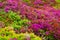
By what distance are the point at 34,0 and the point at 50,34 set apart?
1037cm

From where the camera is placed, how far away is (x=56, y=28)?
17547 millimetres

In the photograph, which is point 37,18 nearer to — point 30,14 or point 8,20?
point 30,14

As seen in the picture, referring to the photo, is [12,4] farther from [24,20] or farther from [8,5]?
[24,20]

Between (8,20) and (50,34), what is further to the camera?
(8,20)

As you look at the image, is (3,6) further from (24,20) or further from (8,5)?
(24,20)

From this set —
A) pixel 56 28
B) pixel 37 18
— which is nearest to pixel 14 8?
pixel 37 18

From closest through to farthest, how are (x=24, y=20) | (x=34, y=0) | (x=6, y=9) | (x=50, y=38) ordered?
1. (x=50, y=38)
2. (x=24, y=20)
3. (x=6, y=9)
4. (x=34, y=0)

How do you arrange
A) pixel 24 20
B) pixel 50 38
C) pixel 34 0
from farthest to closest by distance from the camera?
1. pixel 34 0
2. pixel 24 20
3. pixel 50 38

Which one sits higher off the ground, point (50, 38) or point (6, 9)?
point (6, 9)

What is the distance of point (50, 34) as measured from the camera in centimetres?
1717

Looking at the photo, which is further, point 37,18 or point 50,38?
point 37,18

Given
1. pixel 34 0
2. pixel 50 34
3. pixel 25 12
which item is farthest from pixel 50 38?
pixel 34 0

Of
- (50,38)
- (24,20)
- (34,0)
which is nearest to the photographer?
(50,38)

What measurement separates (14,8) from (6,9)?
0.76 meters
